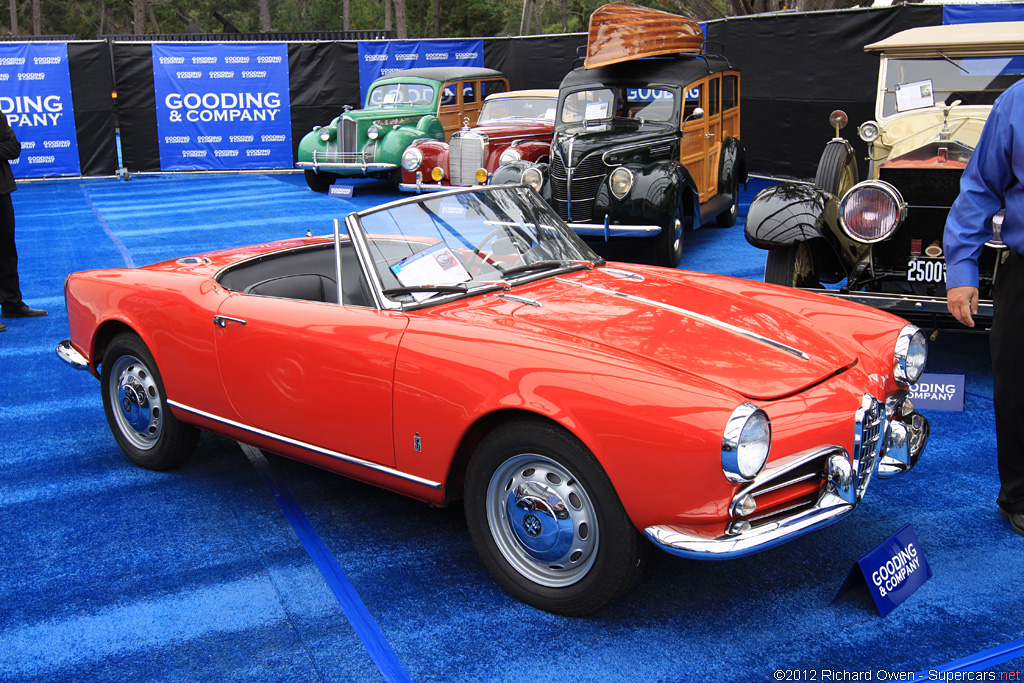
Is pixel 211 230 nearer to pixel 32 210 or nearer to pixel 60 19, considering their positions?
pixel 32 210

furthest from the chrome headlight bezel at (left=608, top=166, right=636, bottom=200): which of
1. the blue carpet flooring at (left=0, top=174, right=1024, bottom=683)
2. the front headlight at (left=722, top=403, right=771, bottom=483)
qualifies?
the front headlight at (left=722, top=403, right=771, bottom=483)

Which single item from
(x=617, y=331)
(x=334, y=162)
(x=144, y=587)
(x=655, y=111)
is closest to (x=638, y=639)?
(x=617, y=331)

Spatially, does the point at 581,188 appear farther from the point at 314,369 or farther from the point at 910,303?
the point at 314,369

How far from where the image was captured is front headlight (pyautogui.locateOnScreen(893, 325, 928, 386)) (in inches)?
132

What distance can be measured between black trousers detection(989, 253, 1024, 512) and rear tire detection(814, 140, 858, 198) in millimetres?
3512

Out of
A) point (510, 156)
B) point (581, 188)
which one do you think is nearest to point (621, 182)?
point (581, 188)

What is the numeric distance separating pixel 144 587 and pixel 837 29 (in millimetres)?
12761

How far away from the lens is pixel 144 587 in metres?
3.28

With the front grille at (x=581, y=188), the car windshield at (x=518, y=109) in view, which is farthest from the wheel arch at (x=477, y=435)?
the car windshield at (x=518, y=109)

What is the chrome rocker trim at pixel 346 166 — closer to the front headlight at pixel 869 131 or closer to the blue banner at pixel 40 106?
the blue banner at pixel 40 106

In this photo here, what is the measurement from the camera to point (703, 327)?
323 cm

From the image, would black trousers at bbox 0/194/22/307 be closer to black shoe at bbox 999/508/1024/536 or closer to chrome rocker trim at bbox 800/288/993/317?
chrome rocker trim at bbox 800/288/993/317

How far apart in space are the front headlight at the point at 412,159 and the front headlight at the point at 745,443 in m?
11.0

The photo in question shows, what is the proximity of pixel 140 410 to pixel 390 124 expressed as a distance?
11771mm
